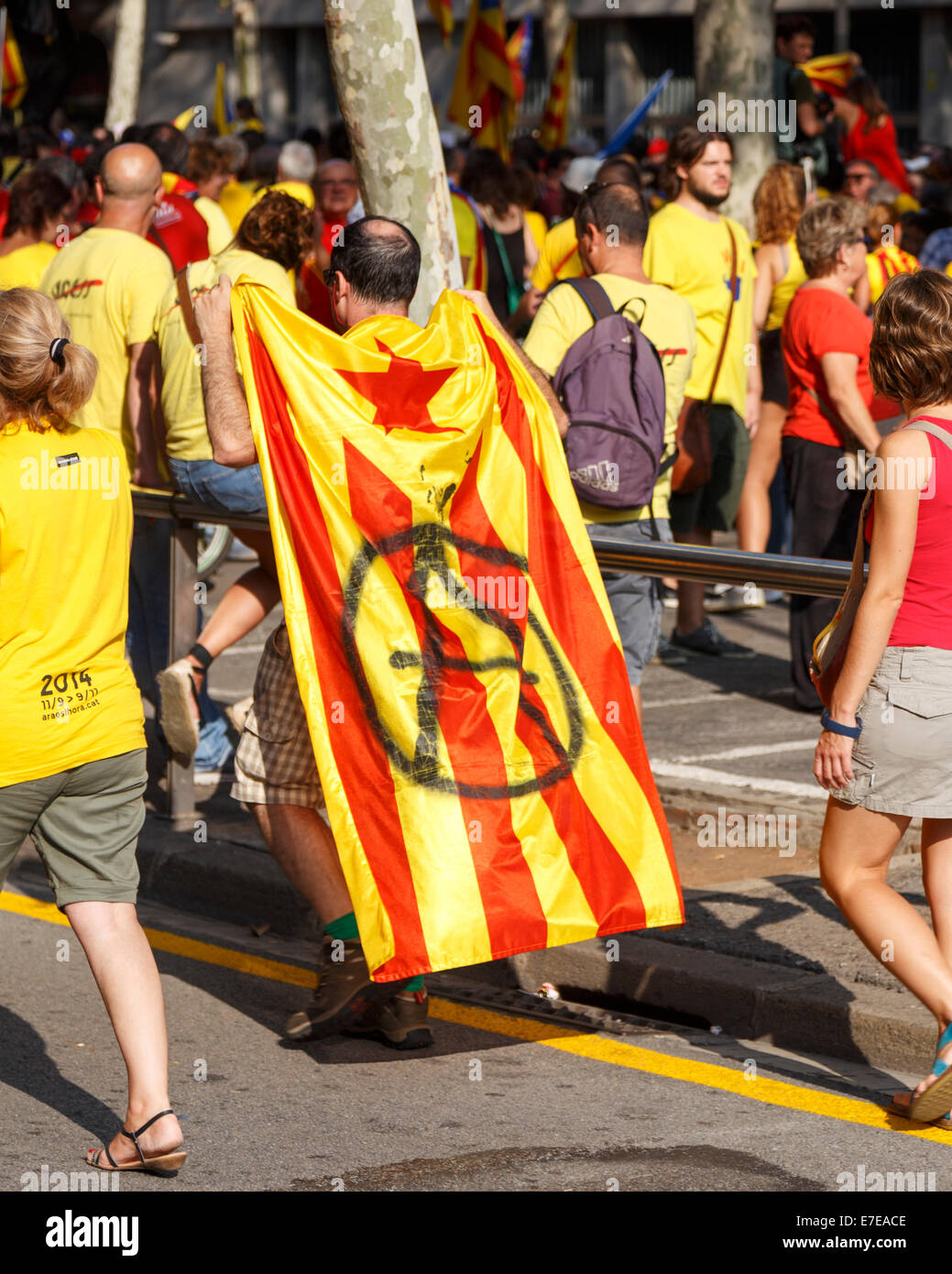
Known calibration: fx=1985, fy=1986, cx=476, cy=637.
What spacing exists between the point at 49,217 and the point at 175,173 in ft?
6.67

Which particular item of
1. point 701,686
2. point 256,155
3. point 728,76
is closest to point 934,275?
point 701,686

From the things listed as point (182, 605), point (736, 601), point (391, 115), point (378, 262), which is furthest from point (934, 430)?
point (736, 601)

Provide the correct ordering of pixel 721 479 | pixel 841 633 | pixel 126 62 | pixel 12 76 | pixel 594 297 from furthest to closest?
pixel 126 62
pixel 12 76
pixel 721 479
pixel 594 297
pixel 841 633

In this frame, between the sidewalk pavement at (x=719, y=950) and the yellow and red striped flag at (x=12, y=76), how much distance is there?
66.8 feet

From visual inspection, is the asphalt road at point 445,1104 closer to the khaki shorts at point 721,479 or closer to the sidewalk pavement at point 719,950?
the sidewalk pavement at point 719,950

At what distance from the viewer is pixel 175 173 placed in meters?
11.0

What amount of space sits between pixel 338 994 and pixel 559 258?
5088 millimetres

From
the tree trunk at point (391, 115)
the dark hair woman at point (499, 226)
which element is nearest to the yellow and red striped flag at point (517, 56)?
the dark hair woman at point (499, 226)

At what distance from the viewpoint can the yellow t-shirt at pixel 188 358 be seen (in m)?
6.95

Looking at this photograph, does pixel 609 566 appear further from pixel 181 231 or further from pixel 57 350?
pixel 181 231

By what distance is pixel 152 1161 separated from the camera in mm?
4035

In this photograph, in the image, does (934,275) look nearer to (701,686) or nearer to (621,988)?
(621,988)

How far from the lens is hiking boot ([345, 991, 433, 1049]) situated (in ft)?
16.4

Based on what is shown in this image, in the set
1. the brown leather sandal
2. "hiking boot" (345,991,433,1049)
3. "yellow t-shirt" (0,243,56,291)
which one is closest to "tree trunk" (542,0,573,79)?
"yellow t-shirt" (0,243,56,291)
